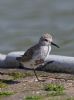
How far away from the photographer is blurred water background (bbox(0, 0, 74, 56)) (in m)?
14.0

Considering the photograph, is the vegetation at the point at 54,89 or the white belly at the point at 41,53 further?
the white belly at the point at 41,53

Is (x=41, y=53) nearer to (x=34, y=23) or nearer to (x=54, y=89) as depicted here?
(x=54, y=89)

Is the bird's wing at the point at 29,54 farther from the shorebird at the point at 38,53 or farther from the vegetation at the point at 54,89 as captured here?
the vegetation at the point at 54,89

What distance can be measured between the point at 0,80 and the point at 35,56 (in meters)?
0.76

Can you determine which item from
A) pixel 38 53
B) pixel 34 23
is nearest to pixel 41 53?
pixel 38 53

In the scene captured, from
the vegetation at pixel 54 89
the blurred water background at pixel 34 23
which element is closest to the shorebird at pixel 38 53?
the vegetation at pixel 54 89

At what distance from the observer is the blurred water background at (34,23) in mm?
13953

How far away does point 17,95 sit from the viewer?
7781 millimetres

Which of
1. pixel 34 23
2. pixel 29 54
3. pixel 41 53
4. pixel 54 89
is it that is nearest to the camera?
pixel 54 89

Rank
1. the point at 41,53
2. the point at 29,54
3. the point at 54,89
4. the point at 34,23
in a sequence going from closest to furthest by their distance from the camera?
the point at 54,89
the point at 41,53
the point at 29,54
the point at 34,23

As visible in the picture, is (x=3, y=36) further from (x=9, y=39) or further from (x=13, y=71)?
(x=13, y=71)

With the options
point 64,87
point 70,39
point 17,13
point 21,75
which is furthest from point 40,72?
point 17,13

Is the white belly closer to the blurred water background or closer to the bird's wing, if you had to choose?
the bird's wing

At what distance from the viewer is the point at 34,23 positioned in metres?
15.5
